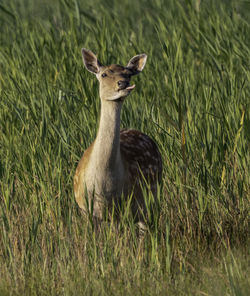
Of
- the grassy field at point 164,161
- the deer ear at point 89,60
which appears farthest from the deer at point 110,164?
the grassy field at point 164,161

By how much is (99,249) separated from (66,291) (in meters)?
0.47

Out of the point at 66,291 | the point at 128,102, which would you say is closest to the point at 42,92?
the point at 128,102

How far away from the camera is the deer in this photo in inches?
169

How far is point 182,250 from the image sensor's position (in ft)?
14.1

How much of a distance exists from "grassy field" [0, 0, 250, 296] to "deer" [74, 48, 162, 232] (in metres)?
0.15

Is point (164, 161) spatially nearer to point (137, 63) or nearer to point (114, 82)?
point (137, 63)

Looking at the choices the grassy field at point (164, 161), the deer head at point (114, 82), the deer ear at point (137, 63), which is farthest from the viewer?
the deer ear at point (137, 63)

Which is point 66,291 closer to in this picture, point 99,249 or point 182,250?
point 99,249

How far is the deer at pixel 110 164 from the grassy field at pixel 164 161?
15cm

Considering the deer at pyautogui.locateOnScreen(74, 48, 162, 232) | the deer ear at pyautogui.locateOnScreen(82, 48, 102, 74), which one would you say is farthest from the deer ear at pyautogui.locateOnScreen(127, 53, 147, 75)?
the deer ear at pyautogui.locateOnScreen(82, 48, 102, 74)

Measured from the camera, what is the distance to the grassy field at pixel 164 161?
392 cm

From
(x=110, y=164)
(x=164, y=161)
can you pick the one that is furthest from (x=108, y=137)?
(x=164, y=161)

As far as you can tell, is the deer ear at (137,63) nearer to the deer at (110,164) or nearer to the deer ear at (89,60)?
the deer at (110,164)

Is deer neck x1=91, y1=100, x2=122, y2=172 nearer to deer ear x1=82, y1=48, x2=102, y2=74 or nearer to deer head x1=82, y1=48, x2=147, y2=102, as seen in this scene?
deer head x1=82, y1=48, x2=147, y2=102
